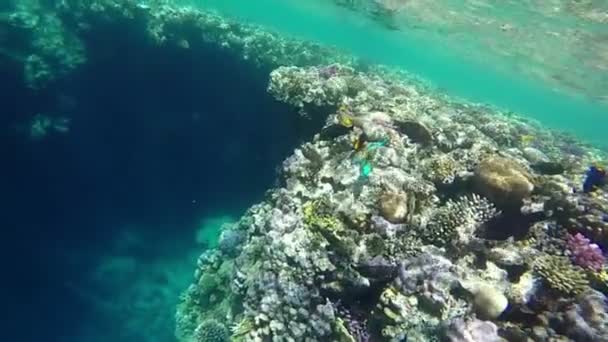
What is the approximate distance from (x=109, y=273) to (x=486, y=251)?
16.6m

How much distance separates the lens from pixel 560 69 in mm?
31641

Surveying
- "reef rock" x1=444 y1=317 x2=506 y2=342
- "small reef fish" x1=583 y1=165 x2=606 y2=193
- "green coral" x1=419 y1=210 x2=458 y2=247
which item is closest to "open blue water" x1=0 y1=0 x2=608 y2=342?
"green coral" x1=419 y1=210 x2=458 y2=247

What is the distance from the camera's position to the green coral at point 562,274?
5.68 meters

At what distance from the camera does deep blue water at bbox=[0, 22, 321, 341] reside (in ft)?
53.0

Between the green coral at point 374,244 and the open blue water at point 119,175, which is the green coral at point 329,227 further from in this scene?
the open blue water at point 119,175

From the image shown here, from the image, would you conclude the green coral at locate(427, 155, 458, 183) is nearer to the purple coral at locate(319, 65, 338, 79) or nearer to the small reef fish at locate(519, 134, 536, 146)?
the small reef fish at locate(519, 134, 536, 146)

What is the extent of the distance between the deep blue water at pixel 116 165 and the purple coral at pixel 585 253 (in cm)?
1014

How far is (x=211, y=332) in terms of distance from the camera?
9.03 meters

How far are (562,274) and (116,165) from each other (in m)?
16.0

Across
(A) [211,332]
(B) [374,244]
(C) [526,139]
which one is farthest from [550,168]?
(A) [211,332]

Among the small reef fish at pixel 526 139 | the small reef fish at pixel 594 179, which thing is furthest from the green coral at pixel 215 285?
the small reef fish at pixel 526 139

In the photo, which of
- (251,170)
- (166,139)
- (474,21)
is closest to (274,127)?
(251,170)

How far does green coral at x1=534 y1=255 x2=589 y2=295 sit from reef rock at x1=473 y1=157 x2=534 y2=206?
1326 millimetres

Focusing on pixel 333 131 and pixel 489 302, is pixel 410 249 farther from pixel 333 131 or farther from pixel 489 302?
pixel 333 131
